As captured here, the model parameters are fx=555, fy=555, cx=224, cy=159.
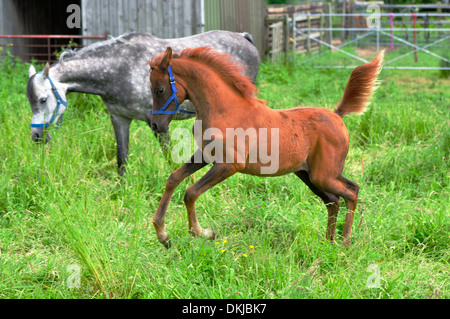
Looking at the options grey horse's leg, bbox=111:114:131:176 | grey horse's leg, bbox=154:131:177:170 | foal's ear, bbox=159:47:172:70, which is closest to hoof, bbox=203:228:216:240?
foal's ear, bbox=159:47:172:70

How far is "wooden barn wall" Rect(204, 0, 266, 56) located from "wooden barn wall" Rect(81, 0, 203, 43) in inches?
13.6

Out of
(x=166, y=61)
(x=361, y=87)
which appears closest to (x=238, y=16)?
(x=361, y=87)

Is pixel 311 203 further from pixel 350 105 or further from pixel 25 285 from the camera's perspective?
pixel 25 285

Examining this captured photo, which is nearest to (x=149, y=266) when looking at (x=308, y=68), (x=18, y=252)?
(x=18, y=252)

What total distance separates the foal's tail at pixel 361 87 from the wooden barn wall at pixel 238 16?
7246 mm

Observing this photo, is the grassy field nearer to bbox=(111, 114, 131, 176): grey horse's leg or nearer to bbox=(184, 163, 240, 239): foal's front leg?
bbox=(111, 114, 131, 176): grey horse's leg

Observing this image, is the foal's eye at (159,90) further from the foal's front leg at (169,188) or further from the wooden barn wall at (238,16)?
the wooden barn wall at (238,16)

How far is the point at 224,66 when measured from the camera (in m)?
3.80

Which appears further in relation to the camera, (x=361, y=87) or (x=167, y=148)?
(x=167, y=148)

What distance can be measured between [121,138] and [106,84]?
611 mm

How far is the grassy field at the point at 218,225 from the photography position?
12.1 ft

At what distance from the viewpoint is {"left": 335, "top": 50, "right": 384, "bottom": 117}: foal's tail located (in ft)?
13.6

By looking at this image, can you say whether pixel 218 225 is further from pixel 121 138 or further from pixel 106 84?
pixel 106 84

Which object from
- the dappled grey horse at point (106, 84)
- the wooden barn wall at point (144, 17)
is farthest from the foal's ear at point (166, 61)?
the wooden barn wall at point (144, 17)
